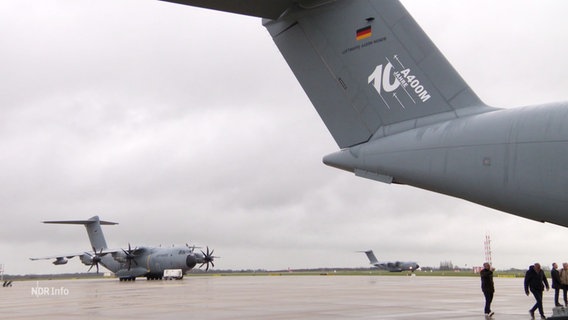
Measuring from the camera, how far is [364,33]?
6918 millimetres

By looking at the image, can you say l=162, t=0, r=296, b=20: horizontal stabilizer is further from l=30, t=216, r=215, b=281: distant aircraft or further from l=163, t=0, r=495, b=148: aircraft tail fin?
l=30, t=216, r=215, b=281: distant aircraft

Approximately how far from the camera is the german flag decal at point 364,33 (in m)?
6.87

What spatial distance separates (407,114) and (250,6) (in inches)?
85.0

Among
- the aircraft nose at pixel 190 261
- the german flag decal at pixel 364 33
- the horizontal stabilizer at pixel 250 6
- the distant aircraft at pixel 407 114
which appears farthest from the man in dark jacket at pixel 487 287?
the aircraft nose at pixel 190 261

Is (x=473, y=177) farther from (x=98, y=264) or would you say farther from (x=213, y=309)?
(x=98, y=264)

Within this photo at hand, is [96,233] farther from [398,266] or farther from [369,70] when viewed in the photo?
[369,70]

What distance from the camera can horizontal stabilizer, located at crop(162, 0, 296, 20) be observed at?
6566 millimetres

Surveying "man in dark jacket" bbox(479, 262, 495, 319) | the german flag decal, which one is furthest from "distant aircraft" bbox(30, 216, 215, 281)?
the german flag decal

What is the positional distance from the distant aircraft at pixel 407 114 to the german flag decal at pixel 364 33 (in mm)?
12

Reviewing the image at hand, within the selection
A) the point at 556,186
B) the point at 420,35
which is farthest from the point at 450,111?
the point at 556,186

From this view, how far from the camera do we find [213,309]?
45.5ft

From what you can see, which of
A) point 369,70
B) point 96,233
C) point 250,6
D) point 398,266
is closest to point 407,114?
point 369,70

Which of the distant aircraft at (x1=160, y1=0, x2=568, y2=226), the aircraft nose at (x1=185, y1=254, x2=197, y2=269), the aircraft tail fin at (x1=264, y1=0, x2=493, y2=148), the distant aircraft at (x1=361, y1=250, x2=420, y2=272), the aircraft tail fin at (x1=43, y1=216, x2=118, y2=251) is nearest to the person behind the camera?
the distant aircraft at (x1=160, y1=0, x2=568, y2=226)

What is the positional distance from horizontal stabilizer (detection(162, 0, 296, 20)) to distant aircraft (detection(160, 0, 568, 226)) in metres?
0.02
